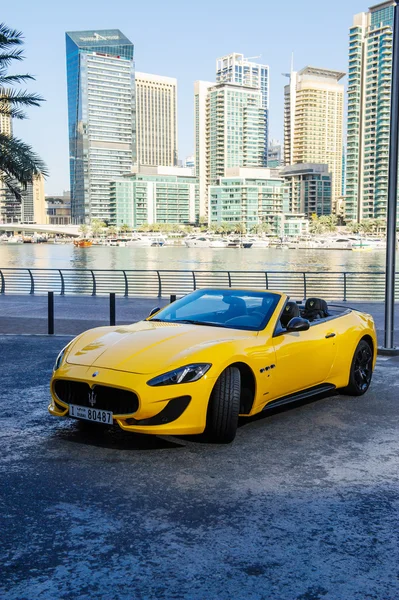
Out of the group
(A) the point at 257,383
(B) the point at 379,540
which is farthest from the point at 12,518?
(A) the point at 257,383

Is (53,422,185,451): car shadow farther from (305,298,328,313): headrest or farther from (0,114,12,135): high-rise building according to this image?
(0,114,12,135): high-rise building

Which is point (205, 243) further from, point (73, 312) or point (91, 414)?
point (91, 414)

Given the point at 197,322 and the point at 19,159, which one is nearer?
the point at 197,322

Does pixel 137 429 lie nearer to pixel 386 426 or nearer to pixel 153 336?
pixel 153 336

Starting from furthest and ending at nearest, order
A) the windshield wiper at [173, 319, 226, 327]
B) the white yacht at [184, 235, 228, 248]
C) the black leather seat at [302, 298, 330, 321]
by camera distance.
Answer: the white yacht at [184, 235, 228, 248], the black leather seat at [302, 298, 330, 321], the windshield wiper at [173, 319, 226, 327]

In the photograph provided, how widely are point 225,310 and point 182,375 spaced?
1.73 m

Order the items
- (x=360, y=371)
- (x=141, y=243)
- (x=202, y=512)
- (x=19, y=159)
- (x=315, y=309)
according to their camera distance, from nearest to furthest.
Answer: (x=202, y=512), (x=315, y=309), (x=360, y=371), (x=19, y=159), (x=141, y=243)

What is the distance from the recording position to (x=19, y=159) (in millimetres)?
17672

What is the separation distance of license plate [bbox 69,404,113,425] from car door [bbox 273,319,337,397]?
1770mm

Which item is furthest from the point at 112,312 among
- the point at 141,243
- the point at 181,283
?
the point at 141,243

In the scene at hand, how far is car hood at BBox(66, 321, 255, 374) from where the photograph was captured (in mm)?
5637

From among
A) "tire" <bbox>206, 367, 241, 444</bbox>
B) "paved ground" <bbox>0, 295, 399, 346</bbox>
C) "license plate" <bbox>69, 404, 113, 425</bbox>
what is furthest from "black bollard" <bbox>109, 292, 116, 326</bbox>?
"tire" <bbox>206, 367, 241, 444</bbox>

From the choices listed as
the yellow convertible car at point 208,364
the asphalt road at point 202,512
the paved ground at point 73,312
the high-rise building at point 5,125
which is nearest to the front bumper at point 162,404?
the yellow convertible car at point 208,364

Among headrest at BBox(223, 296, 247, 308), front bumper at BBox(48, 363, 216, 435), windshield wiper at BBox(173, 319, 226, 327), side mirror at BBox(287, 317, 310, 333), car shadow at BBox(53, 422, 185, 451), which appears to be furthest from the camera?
headrest at BBox(223, 296, 247, 308)
